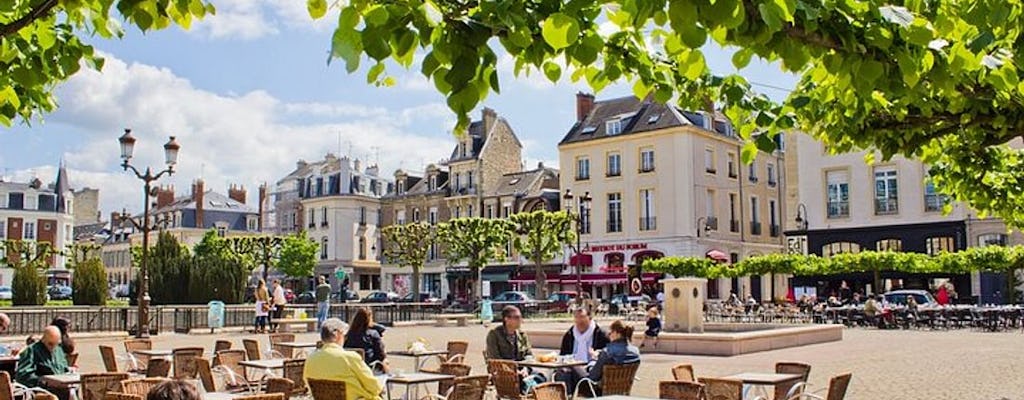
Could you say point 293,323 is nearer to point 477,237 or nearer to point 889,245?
point 477,237

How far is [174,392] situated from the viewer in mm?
4344

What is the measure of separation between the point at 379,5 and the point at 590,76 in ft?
5.18

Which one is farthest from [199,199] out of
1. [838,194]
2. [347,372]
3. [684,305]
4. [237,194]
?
[347,372]

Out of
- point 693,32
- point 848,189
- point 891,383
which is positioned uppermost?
point 848,189

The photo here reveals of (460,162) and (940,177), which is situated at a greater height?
(460,162)

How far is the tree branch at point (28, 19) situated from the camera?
16.4ft

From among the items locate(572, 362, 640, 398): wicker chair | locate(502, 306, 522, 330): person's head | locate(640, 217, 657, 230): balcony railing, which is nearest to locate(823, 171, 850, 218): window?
locate(640, 217, 657, 230): balcony railing

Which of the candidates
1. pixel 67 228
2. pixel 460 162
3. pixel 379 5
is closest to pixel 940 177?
pixel 379 5

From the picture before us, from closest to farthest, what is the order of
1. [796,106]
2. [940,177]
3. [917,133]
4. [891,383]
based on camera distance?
[796,106] → [917,133] → [940,177] → [891,383]

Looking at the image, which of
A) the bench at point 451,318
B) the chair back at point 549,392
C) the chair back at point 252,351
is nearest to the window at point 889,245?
the bench at point 451,318

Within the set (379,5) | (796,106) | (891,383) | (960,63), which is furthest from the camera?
(891,383)

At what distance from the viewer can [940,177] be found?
407 inches

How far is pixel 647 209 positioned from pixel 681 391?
135ft

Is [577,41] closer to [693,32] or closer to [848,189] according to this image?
[693,32]
